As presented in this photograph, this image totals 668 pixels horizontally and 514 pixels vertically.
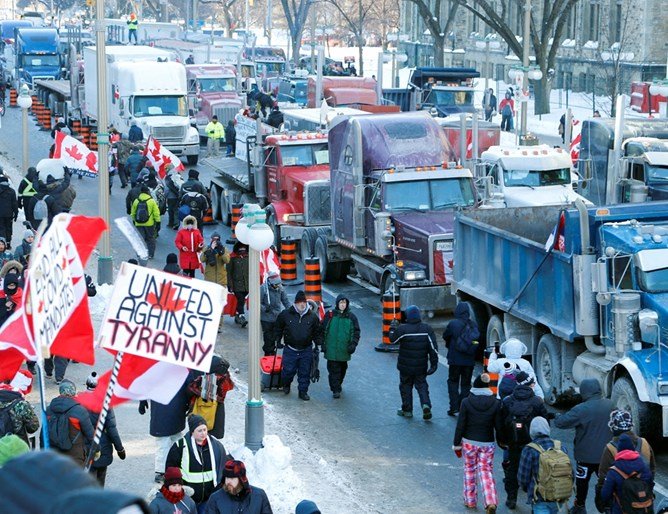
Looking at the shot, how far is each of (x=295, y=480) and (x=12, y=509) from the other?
363 inches

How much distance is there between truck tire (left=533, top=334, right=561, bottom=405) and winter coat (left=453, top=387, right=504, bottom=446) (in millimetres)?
3453

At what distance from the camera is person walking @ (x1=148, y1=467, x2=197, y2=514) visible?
9.22 metres

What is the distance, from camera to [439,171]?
22.2 m

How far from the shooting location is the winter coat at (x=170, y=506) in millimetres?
9195

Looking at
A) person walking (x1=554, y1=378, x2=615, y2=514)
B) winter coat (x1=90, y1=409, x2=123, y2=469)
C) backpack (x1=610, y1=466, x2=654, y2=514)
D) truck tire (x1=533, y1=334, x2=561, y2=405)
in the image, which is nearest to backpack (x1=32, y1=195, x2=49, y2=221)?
truck tire (x1=533, y1=334, x2=561, y2=405)

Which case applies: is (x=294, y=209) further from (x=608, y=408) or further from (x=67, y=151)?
(x=608, y=408)

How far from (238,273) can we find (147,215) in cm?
506

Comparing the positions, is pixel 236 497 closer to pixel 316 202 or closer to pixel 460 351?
pixel 460 351

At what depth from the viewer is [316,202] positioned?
25234 millimetres

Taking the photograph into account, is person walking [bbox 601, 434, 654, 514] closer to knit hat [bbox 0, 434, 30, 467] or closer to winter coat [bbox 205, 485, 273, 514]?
winter coat [bbox 205, 485, 273, 514]

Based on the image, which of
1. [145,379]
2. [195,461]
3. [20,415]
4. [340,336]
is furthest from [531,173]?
[145,379]

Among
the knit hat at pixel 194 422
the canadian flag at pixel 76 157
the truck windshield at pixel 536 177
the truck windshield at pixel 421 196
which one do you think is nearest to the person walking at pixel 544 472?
the knit hat at pixel 194 422

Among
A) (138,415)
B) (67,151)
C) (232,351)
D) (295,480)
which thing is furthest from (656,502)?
(67,151)

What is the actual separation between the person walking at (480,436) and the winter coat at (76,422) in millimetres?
3355
